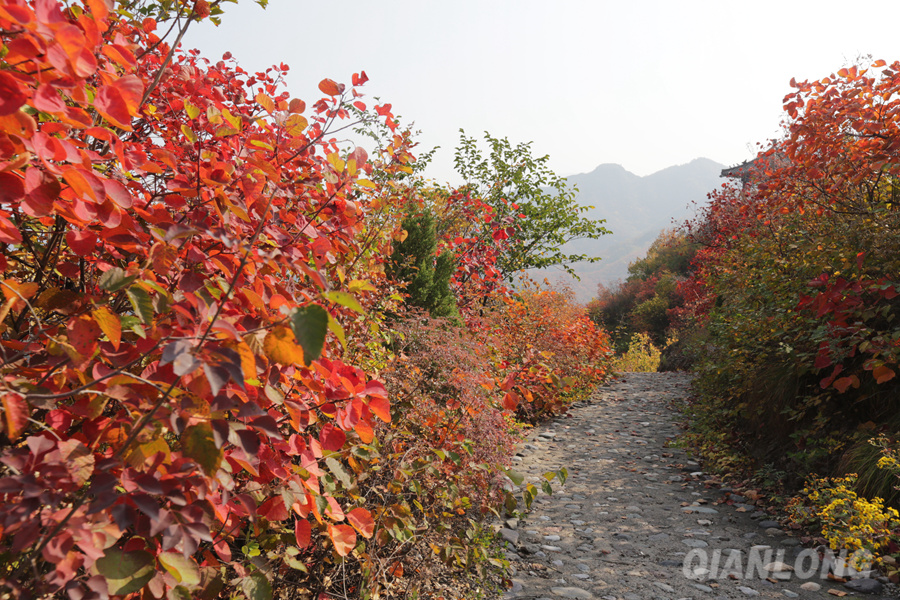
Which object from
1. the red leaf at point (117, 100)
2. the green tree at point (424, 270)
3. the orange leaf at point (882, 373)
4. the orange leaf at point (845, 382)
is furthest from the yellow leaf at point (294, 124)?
the green tree at point (424, 270)

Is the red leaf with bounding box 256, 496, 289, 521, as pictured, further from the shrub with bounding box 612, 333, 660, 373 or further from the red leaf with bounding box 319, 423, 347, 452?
the shrub with bounding box 612, 333, 660, 373

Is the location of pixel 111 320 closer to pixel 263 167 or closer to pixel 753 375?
pixel 263 167

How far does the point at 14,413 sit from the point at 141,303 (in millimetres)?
283

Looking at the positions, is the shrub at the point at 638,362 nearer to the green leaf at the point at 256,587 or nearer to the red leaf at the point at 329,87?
the red leaf at the point at 329,87

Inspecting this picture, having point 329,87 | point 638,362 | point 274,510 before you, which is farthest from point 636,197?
point 274,510

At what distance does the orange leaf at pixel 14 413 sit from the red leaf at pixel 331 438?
28.7 inches

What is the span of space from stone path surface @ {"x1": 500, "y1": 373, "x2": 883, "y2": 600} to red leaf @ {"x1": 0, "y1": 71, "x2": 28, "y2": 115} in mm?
3179

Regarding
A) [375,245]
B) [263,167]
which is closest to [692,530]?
[375,245]

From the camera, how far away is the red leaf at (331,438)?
1466 mm

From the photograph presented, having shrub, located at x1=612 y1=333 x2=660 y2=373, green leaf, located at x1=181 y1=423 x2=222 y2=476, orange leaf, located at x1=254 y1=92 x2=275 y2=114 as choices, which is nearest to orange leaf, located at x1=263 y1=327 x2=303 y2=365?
green leaf, located at x1=181 y1=423 x2=222 y2=476

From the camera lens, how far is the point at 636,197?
159375 mm

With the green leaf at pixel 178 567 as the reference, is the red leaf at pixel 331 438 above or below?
above

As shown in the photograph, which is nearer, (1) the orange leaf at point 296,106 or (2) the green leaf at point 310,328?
(2) the green leaf at point 310,328

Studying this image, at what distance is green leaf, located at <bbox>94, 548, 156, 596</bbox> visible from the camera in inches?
37.2
